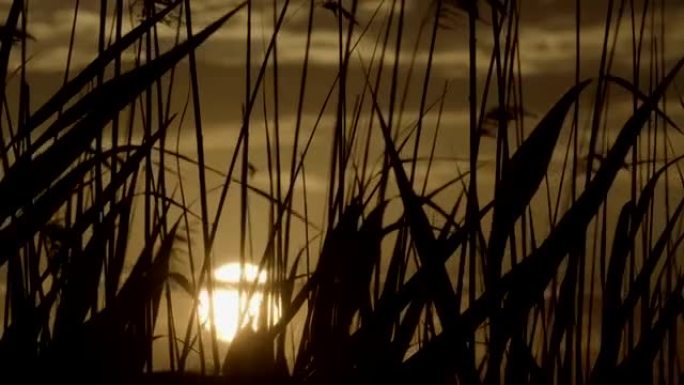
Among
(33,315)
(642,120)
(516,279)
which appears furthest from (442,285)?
(33,315)

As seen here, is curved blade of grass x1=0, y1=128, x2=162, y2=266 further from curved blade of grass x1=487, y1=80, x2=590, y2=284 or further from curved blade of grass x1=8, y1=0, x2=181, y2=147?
curved blade of grass x1=487, y1=80, x2=590, y2=284

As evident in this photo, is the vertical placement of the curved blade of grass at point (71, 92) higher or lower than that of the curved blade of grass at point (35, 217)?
higher

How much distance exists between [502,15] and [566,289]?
1.15 ft

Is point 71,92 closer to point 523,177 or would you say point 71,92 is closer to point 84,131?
point 84,131

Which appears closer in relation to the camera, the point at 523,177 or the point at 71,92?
the point at 71,92

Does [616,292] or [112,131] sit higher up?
[112,131]

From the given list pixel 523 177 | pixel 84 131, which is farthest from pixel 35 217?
pixel 523 177

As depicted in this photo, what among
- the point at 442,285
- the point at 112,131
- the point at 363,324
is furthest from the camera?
the point at 112,131

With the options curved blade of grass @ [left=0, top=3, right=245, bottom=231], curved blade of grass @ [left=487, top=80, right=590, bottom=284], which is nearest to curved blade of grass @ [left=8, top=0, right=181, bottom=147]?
curved blade of grass @ [left=0, top=3, right=245, bottom=231]

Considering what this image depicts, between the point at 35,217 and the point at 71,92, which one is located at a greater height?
the point at 71,92

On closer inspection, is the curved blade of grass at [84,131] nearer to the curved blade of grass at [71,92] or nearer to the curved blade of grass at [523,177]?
the curved blade of grass at [71,92]

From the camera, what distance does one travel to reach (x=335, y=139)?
4.93 feet

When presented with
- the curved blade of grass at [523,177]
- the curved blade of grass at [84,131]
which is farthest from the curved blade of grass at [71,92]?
the curved blade of grass at [523,177]

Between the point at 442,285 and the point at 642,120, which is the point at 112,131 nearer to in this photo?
the point at 442,285
